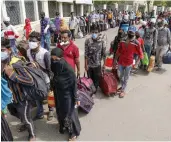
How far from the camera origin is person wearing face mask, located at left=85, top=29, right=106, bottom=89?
454 cm

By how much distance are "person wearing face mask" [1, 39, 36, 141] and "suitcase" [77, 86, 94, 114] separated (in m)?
1.15

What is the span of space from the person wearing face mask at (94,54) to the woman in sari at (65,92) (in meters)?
1.54

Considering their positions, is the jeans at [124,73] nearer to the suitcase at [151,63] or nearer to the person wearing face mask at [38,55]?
the suitcase at [151,63]

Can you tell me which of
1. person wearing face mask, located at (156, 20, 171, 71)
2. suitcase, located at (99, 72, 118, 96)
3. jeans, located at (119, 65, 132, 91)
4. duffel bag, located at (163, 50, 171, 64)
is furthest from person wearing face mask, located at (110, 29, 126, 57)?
duffel bag, located at (163, 50, 171, 64)

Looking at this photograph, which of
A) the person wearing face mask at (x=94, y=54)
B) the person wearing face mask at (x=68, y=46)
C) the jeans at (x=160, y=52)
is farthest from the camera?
the jeans at (x=160, y=52)

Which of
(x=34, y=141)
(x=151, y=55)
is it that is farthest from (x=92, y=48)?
(x=151, y=55)

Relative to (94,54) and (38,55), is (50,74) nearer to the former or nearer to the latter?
(38,55)

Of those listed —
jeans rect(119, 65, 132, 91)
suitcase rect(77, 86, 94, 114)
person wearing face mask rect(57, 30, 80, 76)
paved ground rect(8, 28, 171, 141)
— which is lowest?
paved ground rect(8, 28, 171, 141)

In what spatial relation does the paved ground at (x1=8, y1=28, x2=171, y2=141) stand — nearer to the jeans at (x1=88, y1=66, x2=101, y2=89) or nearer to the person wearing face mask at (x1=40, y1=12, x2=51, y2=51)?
the jeans at (x1=88, y1=66, x2=101, y2=89)

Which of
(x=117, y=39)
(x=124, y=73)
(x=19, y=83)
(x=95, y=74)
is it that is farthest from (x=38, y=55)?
(x=117, y=39)

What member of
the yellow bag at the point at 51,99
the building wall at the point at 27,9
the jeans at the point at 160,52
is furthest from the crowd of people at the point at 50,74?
the building wall at the point at 27,9

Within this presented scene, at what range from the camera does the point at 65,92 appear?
10.5ft

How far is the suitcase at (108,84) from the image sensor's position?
496 centimetres

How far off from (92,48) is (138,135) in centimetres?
204
